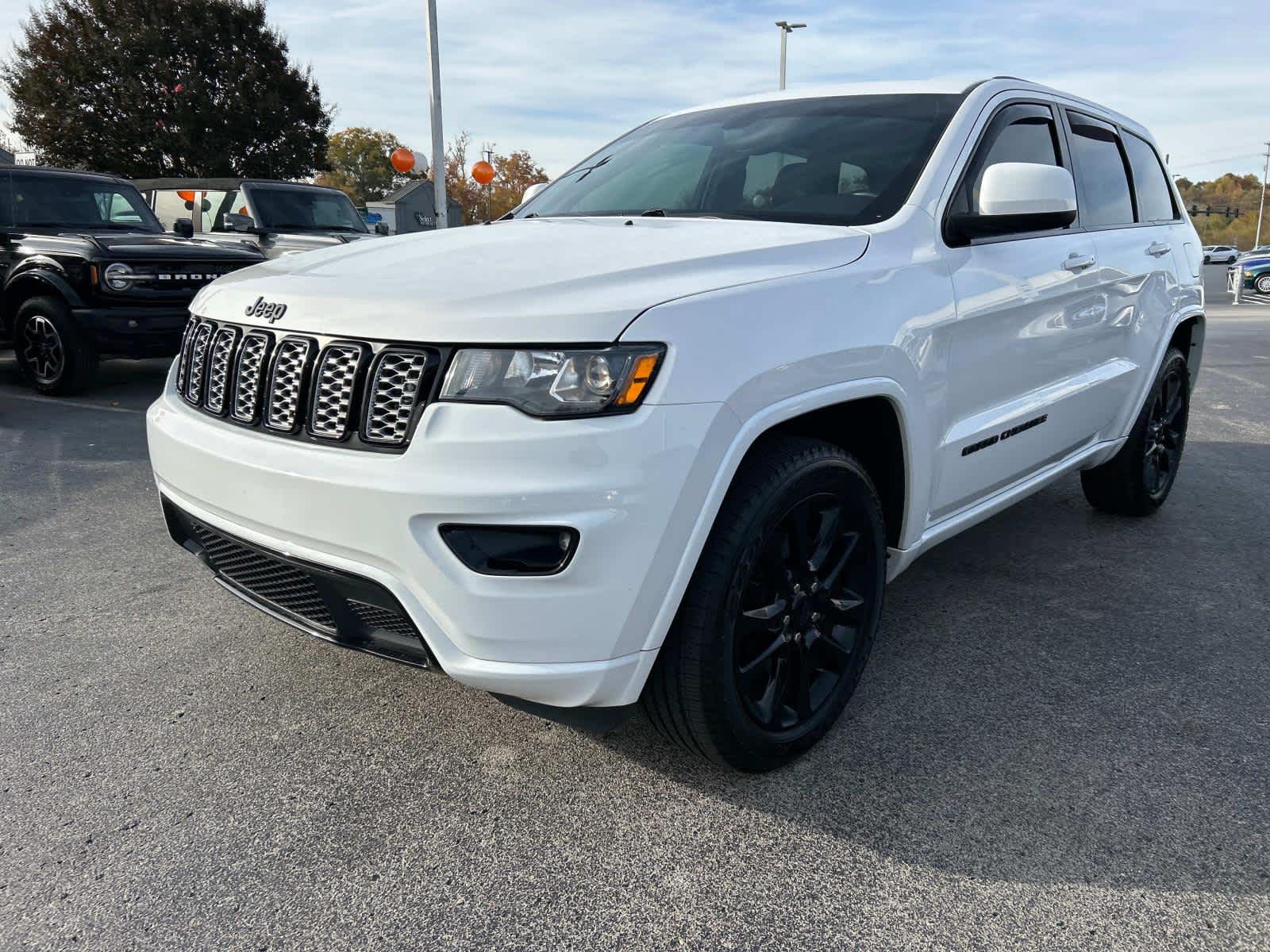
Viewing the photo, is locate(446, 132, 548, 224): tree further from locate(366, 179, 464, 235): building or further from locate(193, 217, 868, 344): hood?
locate(193, 217, 868, 344): hood

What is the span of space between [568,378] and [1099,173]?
117 inches

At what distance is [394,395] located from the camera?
202 cm

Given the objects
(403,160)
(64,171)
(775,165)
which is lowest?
(775,165)

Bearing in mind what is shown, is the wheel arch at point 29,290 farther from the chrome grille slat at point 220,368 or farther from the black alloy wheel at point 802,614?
the black alloy wheel at point 802,614

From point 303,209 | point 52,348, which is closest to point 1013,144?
point 52,348

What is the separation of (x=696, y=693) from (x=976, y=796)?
0.78 metres

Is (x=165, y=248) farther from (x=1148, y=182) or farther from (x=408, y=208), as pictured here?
(x=408, y=208)

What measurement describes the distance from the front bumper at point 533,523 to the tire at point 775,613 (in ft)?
0.43

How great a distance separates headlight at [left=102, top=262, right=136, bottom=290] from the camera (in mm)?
7059

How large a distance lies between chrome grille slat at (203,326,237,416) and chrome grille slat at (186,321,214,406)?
49mm

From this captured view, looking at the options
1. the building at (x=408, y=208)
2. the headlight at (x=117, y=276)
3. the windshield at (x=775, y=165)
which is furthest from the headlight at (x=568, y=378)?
the building at (x=408, y=208)

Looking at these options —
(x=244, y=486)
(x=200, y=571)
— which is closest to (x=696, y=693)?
(x=244, y=486)

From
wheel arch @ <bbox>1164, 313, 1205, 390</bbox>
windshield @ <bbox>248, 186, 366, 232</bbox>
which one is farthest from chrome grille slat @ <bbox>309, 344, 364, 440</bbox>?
windshield @ <bbox>248, 186, 366, 232</bbox>

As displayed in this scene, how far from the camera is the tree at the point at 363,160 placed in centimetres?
6272
